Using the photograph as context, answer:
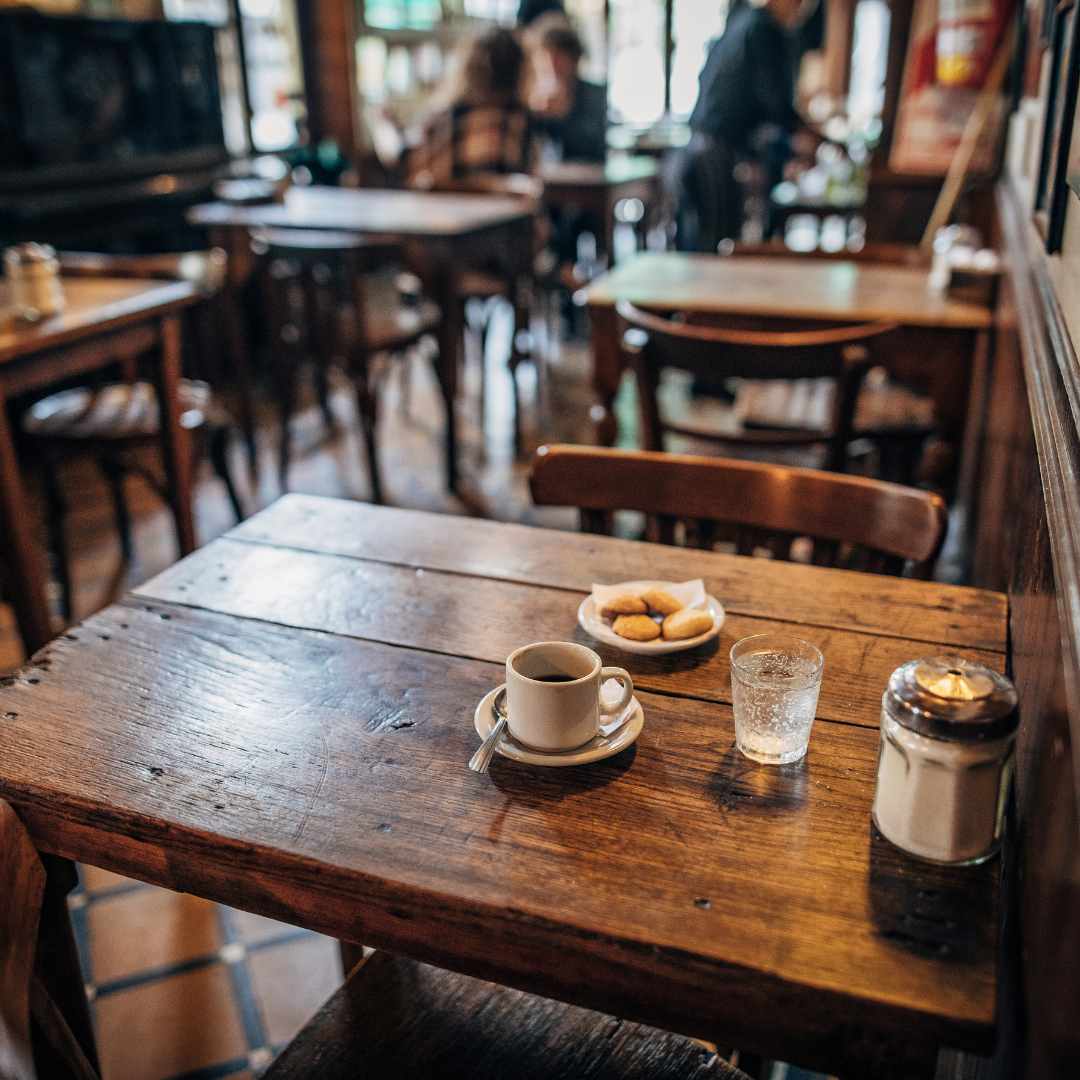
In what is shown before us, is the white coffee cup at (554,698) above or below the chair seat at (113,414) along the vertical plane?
above

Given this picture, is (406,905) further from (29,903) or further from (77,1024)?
(77,1024)

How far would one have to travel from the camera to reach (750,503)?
145 centimetres

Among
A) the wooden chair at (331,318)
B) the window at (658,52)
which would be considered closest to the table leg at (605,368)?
the wooden chair at (331,318)

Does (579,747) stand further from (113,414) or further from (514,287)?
(514,287)

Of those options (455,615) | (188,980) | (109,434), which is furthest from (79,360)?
(455,615)

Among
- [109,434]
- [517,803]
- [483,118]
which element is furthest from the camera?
[483,118]

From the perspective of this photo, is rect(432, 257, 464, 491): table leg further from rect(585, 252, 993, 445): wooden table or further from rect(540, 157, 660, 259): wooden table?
rect(540, 157, 660, 259): wooden table

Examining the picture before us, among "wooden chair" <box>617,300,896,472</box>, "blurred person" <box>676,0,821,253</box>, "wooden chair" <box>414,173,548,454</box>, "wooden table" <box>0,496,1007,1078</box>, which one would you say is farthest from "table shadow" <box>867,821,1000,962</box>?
"blurred person" <box>676,0,821,253</box>

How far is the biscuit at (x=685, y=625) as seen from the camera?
1078mm

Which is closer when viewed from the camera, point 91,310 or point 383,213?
point 91,310

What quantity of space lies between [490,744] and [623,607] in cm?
28

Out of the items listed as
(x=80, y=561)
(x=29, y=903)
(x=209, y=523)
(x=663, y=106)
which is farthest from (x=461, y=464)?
(x=663, y=106)

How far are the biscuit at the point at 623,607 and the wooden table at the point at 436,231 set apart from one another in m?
2.36

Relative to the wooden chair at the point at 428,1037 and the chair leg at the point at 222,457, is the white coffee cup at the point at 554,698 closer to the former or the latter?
the wooden chair at the point at 428,1037
